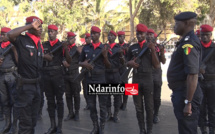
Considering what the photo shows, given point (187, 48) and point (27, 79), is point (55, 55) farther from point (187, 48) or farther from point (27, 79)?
point (187, 48)

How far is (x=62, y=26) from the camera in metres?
21.3

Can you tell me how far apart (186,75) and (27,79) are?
7.81ft

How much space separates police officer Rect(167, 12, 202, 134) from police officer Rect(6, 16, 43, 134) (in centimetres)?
209

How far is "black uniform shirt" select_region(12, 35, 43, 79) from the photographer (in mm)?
3871

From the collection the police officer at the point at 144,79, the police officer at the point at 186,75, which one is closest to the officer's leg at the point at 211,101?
the police officer at the point at 144,79

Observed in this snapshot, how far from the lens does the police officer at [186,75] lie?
3.05 meters

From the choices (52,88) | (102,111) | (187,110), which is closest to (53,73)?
(52,88)

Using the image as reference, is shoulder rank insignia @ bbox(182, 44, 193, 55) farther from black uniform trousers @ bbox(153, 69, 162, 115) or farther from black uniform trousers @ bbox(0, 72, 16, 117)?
black uniform trousers @ bbox(0, 72, 16, 117)

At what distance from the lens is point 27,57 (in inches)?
153

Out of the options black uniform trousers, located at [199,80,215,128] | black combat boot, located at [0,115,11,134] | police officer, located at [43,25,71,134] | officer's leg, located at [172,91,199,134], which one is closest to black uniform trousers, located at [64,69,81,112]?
police officer, located at [43,25,71,134]

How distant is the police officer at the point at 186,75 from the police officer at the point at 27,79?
2089 mm

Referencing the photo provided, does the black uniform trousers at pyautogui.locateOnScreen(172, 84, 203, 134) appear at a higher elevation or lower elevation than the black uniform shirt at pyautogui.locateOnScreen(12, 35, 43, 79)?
lower

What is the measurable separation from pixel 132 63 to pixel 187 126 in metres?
2.00

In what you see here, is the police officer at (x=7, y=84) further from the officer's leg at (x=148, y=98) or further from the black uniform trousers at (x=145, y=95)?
the officer's leg at (x=148, y=98)
